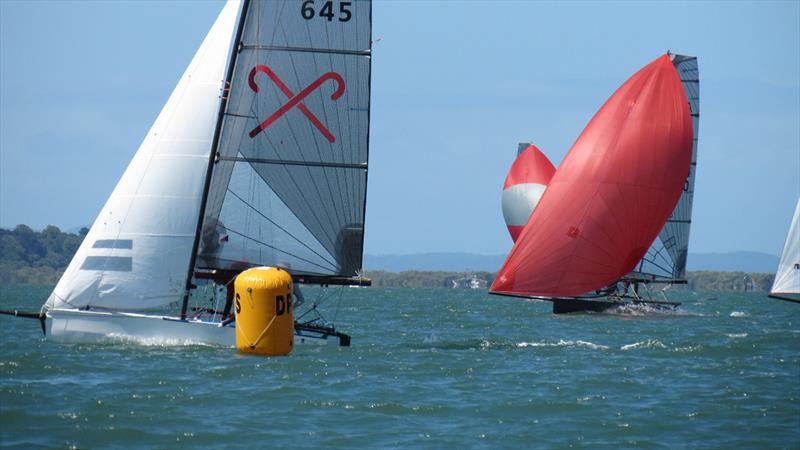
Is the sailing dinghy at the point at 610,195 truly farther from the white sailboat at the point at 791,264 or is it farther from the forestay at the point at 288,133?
the forestay at the point at 288,133

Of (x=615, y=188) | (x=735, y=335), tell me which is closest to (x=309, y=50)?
(x=615, y=188)

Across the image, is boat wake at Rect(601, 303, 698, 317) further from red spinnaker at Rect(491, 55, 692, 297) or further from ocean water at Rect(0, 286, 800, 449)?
ocean water at Rect(0, 286, 800, 449)

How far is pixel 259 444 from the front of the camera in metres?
17.0

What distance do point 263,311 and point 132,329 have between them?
Result: 125 inches

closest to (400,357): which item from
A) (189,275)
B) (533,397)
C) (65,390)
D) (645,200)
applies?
(189,275)

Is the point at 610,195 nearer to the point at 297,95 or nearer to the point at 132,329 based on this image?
the point at 297,95

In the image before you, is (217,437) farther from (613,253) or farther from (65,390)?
(613,253)

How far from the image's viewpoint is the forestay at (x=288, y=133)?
2777cm

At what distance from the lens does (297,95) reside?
28.0 metres

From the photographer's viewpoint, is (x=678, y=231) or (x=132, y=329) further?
(x=678, y=231)

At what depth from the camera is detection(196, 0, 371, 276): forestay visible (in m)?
27.8

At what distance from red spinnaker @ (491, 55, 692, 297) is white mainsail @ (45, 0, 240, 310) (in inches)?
500

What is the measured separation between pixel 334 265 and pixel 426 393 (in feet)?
23.8

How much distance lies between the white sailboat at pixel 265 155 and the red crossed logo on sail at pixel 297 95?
0.07 ft
